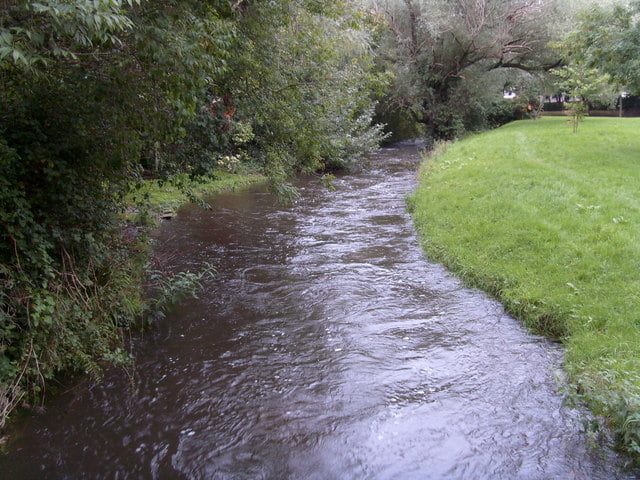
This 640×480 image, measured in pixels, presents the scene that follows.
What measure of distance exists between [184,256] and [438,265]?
535 cm

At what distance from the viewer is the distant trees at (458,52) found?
24.8m

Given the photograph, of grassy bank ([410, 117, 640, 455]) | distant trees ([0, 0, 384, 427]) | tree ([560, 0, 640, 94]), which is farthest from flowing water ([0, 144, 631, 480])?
tree ([560, 0, 640, 94])

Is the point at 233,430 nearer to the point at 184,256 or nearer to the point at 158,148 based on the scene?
the point at 158,148

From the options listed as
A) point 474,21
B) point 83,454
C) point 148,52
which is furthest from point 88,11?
point 474,21

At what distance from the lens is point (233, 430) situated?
16.2ft

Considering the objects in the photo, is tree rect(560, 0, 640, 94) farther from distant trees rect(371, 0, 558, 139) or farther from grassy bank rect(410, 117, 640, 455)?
distant trees rect(371, 0, 558, 139)

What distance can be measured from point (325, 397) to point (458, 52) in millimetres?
25284

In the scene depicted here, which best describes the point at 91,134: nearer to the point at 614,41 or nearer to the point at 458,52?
the point at 614,41

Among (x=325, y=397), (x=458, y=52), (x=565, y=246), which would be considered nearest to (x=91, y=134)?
(x=325, y=397)

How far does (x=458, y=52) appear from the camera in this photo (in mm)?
26578

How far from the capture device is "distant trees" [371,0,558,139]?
81.2 ft

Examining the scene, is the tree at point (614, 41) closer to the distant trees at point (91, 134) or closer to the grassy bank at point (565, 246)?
the grassy bank at point (565, 246)

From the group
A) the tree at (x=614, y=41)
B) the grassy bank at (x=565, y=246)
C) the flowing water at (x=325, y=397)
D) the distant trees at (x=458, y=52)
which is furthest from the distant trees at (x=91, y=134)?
the distant trees at (x=458, y=52)

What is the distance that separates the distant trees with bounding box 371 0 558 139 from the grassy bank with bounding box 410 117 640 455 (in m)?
10.9
